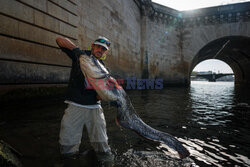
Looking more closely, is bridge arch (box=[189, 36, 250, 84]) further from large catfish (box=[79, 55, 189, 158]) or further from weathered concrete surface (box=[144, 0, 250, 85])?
large catfish (box=[79, 55, 189, 158])

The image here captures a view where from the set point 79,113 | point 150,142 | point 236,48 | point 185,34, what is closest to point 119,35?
point 150,142

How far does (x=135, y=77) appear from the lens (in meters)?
13.0

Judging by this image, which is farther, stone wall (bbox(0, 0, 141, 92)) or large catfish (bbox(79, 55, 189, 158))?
stone wall (bbox(0, 0, 141, 92))

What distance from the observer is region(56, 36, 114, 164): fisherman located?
5.25 ft

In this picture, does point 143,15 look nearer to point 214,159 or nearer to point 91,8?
point 91,8

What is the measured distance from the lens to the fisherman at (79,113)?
160cm

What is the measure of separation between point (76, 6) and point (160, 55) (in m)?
11.4

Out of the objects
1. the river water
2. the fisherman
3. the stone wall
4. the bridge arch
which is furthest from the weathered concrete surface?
the fisherman

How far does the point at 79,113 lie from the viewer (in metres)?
1.64

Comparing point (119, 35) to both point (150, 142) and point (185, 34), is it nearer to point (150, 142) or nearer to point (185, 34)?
point (150, 142)

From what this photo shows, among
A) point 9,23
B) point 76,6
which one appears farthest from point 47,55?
point 76,6

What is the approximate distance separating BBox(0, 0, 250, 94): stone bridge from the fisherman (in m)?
3.12

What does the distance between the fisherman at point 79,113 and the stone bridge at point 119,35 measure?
3.12m

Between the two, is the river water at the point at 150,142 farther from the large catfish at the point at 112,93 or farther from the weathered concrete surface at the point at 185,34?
the weathered concrete surface at the point at 185,34
